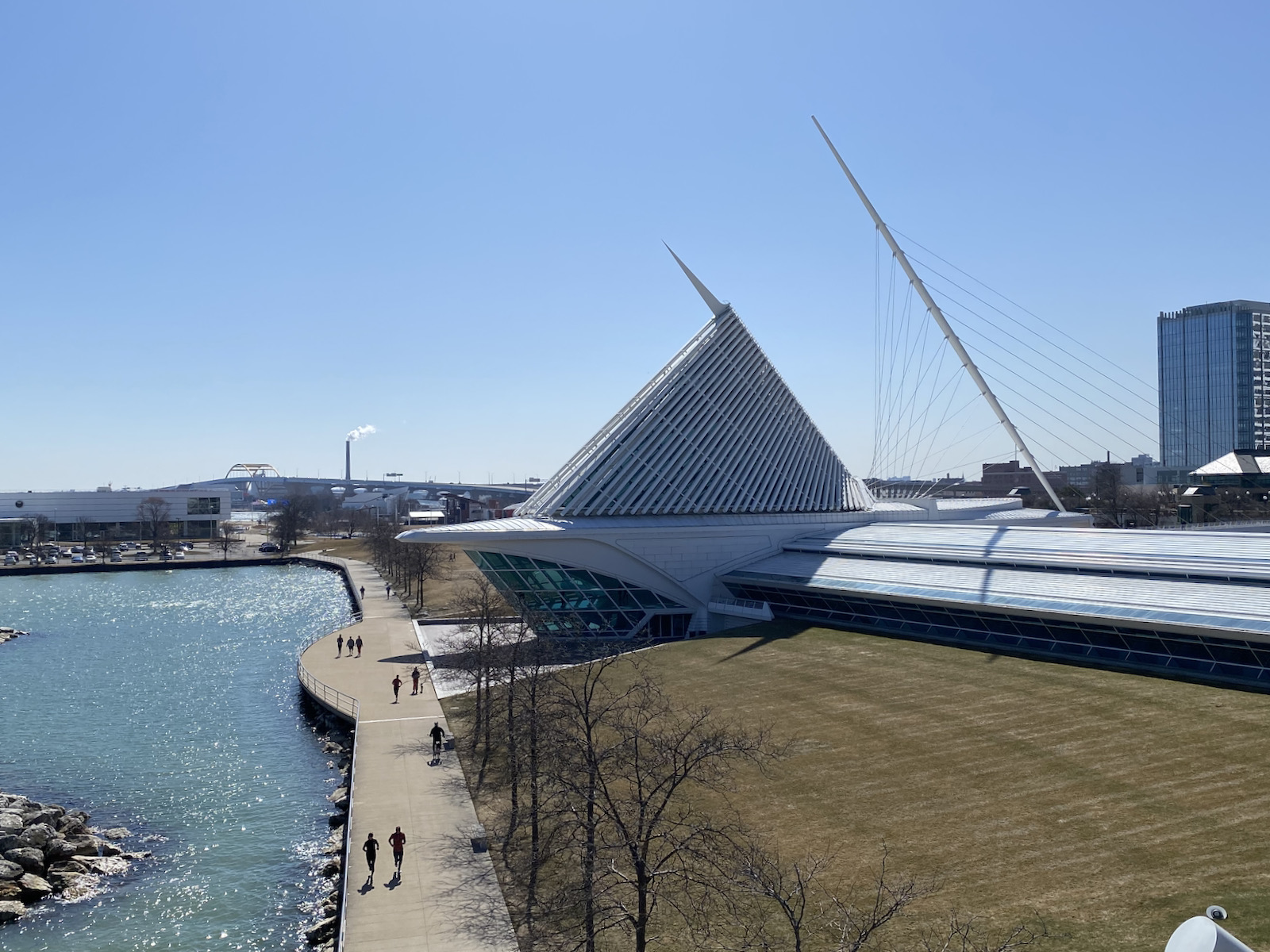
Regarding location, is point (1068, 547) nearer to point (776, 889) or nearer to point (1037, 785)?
point (1037, 785)

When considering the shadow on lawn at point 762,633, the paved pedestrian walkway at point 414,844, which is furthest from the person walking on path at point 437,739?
the shadow on lawn at point 762,633

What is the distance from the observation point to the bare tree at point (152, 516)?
12562cm

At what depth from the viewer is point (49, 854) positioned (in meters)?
24.2

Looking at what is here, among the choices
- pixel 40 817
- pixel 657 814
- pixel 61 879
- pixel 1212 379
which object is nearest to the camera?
pixel 657 814

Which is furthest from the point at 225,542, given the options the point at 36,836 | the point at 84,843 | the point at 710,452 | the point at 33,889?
the point at 33,889

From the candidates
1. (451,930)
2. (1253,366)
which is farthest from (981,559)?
(1253,366)

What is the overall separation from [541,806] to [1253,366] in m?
162

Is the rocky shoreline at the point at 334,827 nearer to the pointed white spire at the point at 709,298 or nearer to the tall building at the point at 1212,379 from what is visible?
the pointed white spire at the point at 709,298

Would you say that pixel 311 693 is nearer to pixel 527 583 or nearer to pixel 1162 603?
pixel 527 583

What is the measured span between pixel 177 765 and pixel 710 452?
1257 inches

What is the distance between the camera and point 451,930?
17.8 meters

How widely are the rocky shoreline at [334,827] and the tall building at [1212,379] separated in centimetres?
14030

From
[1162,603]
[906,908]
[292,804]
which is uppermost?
[1162,603]

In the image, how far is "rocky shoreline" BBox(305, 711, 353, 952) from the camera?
20312mm
